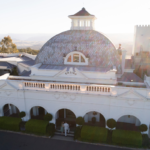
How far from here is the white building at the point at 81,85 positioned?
20.7 m

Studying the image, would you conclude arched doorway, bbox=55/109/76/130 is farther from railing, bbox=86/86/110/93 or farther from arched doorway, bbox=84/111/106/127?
railing, bbox=86/86/110/93

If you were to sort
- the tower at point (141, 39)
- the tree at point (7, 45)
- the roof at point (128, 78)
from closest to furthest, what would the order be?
the roof at point (128, 78) < the tower at point (141, 39) < the tree at point (7, 45)

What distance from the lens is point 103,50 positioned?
2794cm

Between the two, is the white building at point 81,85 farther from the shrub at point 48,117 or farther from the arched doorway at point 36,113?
the shrub at point 48,117

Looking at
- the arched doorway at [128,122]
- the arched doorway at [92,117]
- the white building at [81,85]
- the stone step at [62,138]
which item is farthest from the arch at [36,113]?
the arched doorway at [128,122]

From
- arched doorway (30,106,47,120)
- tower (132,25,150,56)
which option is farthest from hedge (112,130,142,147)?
tower (132,25,150,56)

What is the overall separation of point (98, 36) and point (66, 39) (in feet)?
19.3

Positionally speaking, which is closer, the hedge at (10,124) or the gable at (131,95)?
the gable at (131,95)

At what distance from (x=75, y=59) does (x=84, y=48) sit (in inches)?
97.6

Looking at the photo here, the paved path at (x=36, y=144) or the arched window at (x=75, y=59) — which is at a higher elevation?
the arched window at (x=75, y=59)

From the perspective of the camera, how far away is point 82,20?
1233 inches

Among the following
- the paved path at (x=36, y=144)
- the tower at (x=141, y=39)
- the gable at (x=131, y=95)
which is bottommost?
the paved path at (x=36, y=144)

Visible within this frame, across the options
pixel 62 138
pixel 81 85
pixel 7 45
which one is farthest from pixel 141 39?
pixel 7 45

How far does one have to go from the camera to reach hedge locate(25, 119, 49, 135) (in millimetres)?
21984
